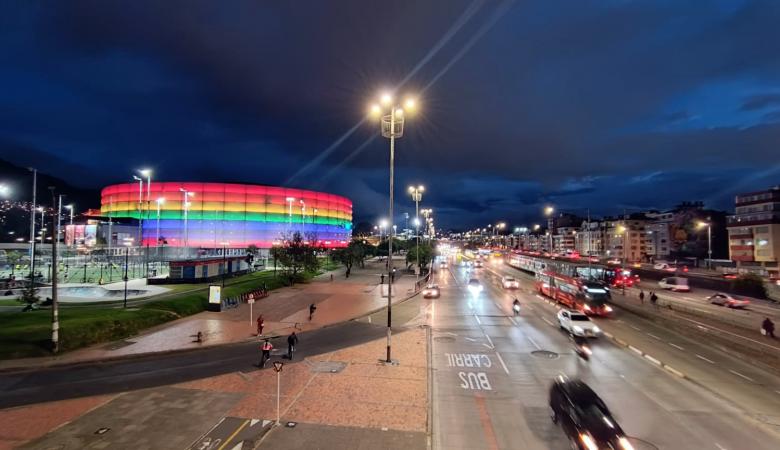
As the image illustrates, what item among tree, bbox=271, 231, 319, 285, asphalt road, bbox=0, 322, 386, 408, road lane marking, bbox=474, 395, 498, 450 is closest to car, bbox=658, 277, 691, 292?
asphalt road, bbox=0, 322, 386, 408

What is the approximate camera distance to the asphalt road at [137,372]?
16.4 m

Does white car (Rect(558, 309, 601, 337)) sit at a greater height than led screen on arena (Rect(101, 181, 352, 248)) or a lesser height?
lesser

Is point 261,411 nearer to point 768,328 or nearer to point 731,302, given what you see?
point 768,328

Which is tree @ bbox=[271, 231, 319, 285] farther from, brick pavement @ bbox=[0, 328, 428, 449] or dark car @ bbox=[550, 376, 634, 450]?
dark car @ bbox=[550, 376, 634, 450]

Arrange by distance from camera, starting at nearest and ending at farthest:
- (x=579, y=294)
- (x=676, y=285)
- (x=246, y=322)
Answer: (x=246, y=322), (x=579, y=294), (x=676, y=285)

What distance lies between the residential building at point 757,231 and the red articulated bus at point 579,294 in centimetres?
4866

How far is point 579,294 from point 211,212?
109869mm

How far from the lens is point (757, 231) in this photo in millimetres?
74438

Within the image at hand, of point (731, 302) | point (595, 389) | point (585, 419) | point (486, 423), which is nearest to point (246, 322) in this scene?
point (486, 423)

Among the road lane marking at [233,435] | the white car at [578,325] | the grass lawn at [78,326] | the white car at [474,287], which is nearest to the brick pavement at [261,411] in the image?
the road lane marking at [233,435]

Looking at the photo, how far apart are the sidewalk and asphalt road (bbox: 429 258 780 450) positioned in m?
11.0

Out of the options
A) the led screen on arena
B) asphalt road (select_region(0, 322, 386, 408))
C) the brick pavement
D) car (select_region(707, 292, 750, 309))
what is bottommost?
car (select_region(707, 292, 750, 309))

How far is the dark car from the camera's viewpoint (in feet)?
34.3

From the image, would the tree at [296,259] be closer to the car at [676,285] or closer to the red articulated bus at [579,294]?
the red articulated bus at [579,294]
